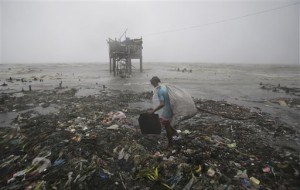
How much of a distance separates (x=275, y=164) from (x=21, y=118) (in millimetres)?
8556

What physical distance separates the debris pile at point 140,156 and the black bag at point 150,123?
0.47 metres

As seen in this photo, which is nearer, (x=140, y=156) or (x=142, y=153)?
(x=140, y=156)

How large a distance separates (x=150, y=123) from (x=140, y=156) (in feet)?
2.73

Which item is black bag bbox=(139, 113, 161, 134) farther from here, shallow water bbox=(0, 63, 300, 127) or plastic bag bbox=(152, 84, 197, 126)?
shallow water bbox=(0, 63, 300, 127)

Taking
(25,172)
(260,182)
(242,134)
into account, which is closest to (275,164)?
(260,182)

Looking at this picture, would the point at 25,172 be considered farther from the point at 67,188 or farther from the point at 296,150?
the point at 296,150

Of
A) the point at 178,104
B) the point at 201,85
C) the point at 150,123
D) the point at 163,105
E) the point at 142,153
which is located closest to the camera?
the point at 163,105

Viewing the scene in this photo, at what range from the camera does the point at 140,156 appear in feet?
16.5

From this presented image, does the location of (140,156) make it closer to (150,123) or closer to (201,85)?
(150,123)

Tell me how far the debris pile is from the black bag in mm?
466

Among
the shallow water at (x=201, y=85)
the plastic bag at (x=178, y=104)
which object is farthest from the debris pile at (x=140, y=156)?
the shallow water at (x=201, y=85)

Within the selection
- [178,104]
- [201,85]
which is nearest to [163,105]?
[178,104]

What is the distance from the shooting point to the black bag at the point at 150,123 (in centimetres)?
530

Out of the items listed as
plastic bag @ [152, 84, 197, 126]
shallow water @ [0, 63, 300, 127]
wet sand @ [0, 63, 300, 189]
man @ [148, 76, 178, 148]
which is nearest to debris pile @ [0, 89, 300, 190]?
wet sand @ [0, 63, 300, 189]
